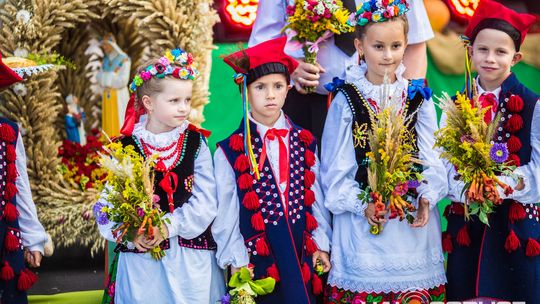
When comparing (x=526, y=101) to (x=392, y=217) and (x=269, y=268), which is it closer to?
(x=392, y=217)

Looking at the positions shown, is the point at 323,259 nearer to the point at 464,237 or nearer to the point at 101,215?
the point at 464,237

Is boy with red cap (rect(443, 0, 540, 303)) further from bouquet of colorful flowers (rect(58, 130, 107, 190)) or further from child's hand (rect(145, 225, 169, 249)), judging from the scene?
bouquet of colorful flowers (rect(58, 130, 107, 190))

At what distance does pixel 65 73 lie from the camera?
267 inches

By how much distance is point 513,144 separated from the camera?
13.5 feet

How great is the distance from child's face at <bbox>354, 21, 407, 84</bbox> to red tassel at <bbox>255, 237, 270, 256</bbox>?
100 centimetres

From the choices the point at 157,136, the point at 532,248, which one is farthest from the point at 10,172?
the point at 532,248

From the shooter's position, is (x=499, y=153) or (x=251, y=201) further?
(x=251, y=201)

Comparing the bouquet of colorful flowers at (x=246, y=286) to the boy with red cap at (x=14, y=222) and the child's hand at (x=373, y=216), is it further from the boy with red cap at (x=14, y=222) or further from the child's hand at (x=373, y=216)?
the boy with red cap at (x=14, y=222)

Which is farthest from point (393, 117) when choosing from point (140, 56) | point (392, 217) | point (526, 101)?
point (140, 56)

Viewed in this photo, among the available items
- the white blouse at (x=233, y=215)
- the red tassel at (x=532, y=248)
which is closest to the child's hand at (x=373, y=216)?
the white blouse at (x=233, y=215)

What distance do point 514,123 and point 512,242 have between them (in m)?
0.58

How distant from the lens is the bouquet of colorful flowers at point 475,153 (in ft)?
12.8

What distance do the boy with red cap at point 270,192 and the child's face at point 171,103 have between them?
0.25m

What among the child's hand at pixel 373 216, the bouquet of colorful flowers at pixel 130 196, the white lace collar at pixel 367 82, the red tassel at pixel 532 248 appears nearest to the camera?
the bouquet of colorful flowers at pixel 130 196
